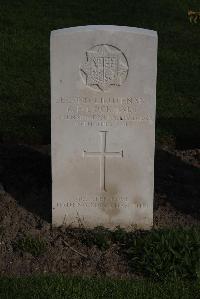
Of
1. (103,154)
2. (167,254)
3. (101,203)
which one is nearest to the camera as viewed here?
(167,254)

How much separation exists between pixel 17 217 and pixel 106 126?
3.67ft

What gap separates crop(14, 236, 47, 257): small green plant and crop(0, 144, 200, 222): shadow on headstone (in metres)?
0.51

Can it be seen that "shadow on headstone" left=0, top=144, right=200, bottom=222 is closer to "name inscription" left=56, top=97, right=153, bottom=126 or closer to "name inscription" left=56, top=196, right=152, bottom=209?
"name inscription" left=56, top=196, right=152, bottom=209

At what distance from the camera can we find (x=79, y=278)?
533cm

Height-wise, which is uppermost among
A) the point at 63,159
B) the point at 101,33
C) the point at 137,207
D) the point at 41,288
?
the point at 101,33

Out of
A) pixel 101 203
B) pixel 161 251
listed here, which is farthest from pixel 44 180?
pixel 161 251

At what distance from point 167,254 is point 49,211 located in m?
1.35

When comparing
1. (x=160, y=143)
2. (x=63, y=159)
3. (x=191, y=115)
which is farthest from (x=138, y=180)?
(x=191, y=115)

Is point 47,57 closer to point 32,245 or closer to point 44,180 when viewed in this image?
point 44,180

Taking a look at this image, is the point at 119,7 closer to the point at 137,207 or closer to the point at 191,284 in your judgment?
the point at 137,207

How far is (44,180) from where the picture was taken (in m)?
6.90

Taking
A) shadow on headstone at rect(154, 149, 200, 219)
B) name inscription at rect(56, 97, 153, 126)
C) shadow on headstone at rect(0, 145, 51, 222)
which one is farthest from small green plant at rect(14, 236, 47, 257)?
shadow on headstone at rect(154, 149, 200, 219)

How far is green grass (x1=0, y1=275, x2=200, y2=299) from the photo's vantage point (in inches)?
200

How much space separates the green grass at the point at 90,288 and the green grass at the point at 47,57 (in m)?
3.02
